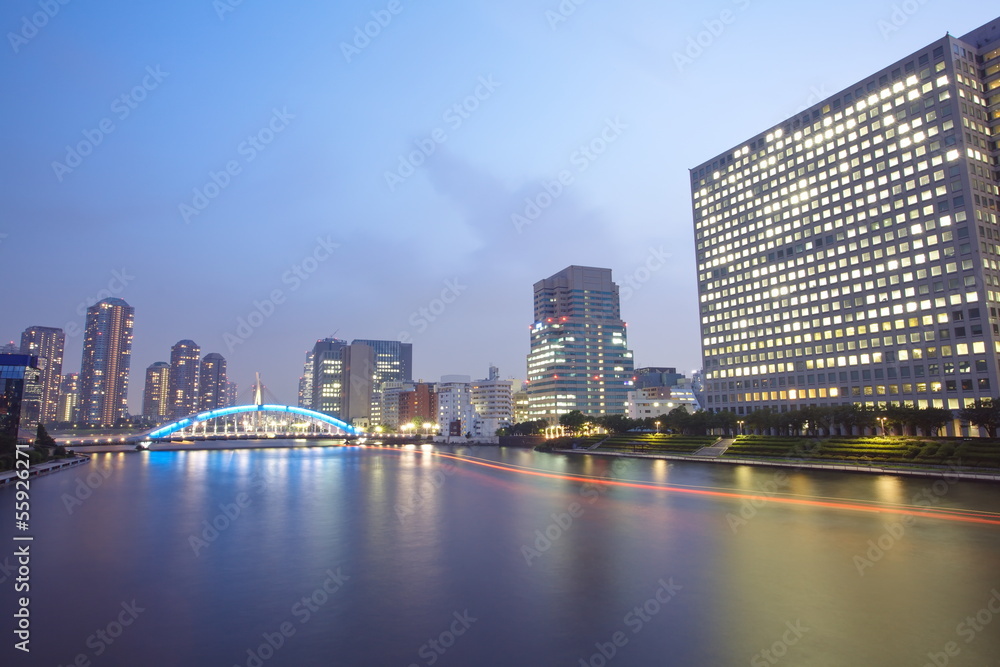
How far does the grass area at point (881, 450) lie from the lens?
62.9 metres

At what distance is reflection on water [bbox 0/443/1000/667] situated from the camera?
1708cm

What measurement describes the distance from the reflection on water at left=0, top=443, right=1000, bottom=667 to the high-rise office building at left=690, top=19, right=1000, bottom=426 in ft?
209

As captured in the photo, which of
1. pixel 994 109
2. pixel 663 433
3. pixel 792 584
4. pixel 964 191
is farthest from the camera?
pixel 663 433

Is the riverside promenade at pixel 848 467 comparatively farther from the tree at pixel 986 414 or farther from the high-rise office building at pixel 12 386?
the high-rise office building at pixel 12 386

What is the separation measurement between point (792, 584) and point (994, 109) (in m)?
125

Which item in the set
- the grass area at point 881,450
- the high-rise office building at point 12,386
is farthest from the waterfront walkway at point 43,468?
the grass area at point 881,450

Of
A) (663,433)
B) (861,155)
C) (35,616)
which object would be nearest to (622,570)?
(35,616)

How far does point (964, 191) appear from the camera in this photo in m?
96.8

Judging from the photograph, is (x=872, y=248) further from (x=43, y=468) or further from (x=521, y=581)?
(x=43, y=468)

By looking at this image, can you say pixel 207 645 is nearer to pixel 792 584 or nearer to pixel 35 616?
pixel 35 616

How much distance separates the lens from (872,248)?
360ft

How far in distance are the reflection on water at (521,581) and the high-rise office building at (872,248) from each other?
6375 cm

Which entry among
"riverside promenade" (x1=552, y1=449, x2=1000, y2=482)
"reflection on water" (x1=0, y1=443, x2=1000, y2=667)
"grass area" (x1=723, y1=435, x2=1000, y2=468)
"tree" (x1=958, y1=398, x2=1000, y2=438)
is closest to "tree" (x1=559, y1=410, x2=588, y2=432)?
"riverside promenade" (x1=552, y1=449, x2=1000, y2=482)

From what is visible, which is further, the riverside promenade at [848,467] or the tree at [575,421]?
the tree at [575,421]
